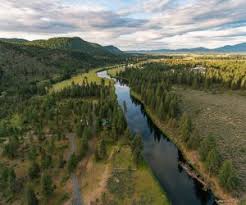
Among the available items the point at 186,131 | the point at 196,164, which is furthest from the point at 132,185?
the point at 186,131

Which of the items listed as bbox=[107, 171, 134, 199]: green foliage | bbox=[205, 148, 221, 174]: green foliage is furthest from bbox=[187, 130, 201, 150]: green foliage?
bbox=[107, 171, 134, 199]: green foliage

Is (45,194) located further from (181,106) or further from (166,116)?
(181,106)

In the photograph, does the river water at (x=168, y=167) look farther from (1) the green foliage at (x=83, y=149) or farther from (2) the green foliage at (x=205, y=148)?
(1) the green foliage at (x=83, y=149)

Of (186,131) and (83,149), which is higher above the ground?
(186,131)

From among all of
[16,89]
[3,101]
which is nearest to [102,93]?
[3,101]

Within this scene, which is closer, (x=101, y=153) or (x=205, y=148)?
(x=205, y=148)

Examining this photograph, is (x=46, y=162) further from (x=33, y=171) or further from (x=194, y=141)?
(x=194, y=141)
